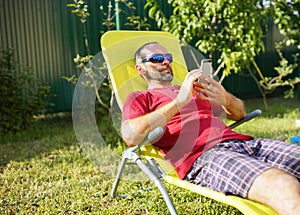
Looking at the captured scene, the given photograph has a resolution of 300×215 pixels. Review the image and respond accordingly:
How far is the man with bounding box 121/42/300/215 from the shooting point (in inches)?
80.0

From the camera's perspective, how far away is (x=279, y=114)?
20.6 ft

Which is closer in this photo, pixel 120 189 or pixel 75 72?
pixel 120 189

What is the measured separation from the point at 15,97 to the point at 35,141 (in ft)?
2.74

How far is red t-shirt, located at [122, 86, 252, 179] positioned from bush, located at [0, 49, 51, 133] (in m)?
3.05

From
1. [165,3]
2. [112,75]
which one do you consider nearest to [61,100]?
[165,3]

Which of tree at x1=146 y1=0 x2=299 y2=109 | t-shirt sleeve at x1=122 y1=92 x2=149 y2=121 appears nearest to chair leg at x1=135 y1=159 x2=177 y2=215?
t-shirt sleeve at x1=122 y1=92 x2=149 y2=121

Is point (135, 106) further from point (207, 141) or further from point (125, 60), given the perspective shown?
point (125, 60)

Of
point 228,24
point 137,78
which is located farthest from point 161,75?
point 228,24

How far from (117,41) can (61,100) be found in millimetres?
3495

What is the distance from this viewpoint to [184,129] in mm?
2488

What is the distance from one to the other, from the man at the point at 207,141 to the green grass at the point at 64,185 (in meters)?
0.58

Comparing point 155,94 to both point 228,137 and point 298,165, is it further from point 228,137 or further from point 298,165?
point 298,165

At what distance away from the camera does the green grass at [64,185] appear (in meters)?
2.84

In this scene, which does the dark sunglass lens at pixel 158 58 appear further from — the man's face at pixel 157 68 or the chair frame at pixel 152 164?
the chair frame at pixel 152 164
